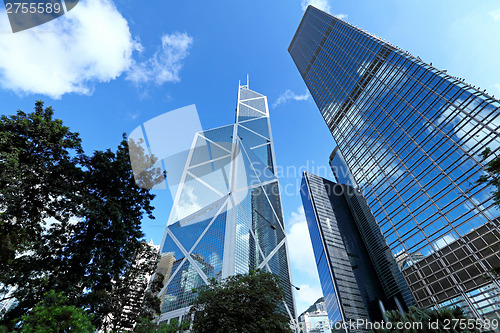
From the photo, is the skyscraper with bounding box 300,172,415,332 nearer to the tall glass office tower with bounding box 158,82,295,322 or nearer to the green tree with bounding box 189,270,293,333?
the tall glass office tower with bounding box 158,82,295,322

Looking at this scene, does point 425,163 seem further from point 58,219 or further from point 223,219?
point 223,219

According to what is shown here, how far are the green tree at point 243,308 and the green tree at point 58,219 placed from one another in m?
5.48

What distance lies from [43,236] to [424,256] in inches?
1550

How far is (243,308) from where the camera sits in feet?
44.7

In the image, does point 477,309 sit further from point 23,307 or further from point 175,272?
point 175,272

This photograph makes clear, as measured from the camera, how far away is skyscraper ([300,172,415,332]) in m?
65.6

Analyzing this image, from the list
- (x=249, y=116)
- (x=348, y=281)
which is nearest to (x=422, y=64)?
(x=348, y=281)

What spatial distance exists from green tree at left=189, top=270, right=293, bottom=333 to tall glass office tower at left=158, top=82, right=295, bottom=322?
2898cm

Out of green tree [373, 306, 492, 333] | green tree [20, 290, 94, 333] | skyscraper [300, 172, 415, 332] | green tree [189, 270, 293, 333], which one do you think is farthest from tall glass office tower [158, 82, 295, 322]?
green tree [20, 290, 94, 333]

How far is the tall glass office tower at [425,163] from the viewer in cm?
2511

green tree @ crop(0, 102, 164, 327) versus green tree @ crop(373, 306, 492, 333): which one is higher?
green tree @ crop(0, 102, 164, 327)

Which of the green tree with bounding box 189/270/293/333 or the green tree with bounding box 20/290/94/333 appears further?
the green tree with bounding box 189/270/293/333

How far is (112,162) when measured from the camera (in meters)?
16.0

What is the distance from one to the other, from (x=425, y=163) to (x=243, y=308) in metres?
32.5
